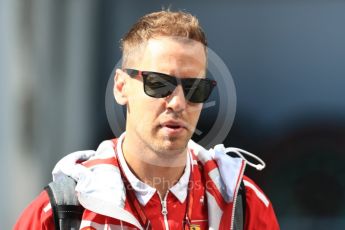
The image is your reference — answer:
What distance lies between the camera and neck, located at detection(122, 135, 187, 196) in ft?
6.46

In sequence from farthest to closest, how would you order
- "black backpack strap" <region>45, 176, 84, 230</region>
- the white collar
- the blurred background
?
the blurred background, the white collar, "black backpack strap" <region>45, 176, 84, 230</region>

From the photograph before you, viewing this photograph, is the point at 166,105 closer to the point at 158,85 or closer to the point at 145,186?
the point at 158,85

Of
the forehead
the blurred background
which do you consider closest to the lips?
the forehead

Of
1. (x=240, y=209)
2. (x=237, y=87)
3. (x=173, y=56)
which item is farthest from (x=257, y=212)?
(x=237, y=87)

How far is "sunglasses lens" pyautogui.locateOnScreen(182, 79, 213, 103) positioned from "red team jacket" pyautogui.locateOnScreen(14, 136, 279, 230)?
0.23 metres

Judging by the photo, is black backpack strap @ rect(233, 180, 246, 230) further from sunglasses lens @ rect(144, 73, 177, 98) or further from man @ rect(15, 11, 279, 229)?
sunglasses lens @ rect(144, 73, 177, 98)

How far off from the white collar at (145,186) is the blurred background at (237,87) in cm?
151

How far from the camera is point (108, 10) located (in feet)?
12.0

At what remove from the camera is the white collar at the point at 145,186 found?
1.96 meters

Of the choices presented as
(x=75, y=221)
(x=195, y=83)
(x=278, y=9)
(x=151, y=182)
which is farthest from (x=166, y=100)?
(x=278, y=9)

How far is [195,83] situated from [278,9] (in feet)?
5.89

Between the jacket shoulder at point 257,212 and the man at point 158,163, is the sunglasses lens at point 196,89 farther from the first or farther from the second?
the jacket shoulder at point 257,212

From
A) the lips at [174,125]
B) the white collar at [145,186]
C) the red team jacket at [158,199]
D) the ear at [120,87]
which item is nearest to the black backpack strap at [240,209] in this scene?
the red team jacket at [158,199]

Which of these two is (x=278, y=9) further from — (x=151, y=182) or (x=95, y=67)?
(x=151, y=182)
